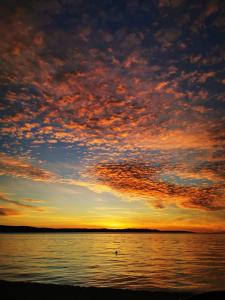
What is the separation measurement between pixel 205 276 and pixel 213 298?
2925cm

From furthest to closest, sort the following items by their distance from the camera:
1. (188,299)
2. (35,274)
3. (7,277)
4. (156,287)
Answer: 1. (35,274)
2. (7,277)
3. (156,287)
4. (188,299)

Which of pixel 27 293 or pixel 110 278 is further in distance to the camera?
pixel 110 278

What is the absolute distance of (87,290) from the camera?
64.3 feet

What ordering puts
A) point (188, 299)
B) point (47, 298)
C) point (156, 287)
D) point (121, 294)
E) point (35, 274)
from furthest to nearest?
point (35, 274) < point (156, 287) < point (121, 294) < point (47, 298) < point (188, 299)

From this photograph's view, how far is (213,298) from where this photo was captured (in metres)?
7.08

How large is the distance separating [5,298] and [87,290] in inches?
197

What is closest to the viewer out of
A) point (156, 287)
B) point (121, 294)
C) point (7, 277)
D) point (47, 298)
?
point (47, 298)

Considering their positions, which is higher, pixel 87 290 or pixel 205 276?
pixel 205 276

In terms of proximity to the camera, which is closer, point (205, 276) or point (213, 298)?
point (213, 298)

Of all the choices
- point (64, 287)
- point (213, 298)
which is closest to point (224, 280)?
point (64, 287)

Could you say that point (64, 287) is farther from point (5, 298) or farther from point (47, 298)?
point (5, 298)

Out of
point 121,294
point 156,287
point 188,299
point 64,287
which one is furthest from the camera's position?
point 156,287

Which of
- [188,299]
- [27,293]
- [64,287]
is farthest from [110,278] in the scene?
[188,299]

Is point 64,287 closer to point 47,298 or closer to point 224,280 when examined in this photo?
point 47,298
